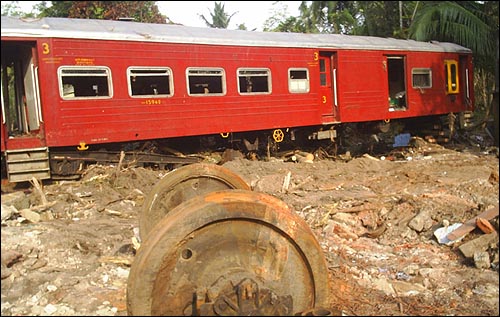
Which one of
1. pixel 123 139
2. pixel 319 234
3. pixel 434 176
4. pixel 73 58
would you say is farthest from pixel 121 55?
pixel 434 176

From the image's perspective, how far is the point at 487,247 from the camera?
4980 mm

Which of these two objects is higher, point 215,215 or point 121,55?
point 121,55

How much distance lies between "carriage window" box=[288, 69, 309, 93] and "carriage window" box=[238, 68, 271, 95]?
2.46 ft

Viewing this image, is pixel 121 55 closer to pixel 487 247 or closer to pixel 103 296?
pixel 103 296

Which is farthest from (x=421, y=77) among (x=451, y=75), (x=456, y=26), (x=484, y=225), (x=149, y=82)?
(x=484, y=225)

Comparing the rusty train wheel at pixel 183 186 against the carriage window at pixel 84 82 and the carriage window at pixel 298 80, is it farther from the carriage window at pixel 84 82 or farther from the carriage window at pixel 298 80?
the carriage window at pixel 298 80

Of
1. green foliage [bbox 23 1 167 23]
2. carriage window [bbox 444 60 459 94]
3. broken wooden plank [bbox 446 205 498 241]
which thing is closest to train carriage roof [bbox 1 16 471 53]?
carriage window [bbox 444 60 459 94]

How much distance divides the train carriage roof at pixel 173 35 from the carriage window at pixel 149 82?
0.63 m

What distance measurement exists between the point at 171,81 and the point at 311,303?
27.3 ft

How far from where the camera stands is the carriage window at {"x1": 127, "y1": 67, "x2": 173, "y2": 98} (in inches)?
402

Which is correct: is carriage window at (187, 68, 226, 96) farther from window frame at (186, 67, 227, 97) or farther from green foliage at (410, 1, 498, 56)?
green foliage at (410, 1, 498, 56)

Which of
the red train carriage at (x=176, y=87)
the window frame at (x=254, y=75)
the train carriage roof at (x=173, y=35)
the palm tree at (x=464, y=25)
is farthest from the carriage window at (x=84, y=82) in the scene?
the palm tree at (x=464, y=25)

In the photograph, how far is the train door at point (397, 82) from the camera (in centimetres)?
1572

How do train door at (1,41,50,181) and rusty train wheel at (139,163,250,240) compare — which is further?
train door at (1,41,50,181)
